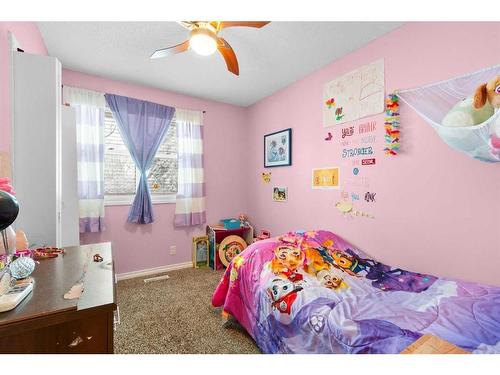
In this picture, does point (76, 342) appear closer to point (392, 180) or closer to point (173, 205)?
point (392, 180)

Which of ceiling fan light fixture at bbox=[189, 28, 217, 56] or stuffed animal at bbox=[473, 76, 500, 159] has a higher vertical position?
→ ceiling fan light fixture at bbox=[189, 28, 217, 56]

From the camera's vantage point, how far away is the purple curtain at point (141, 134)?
2.87 metres

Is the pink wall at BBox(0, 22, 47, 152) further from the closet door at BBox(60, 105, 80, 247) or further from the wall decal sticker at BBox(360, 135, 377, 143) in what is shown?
the wall decal sticker at BBox(360, 135, 377, 143)

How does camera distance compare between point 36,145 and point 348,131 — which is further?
point 348,131

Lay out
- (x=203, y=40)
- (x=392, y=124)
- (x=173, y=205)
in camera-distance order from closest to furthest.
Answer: (x=203, y=40)
(x=392, y=124)
(x=173, y=205)

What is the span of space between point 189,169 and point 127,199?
2.90 ft

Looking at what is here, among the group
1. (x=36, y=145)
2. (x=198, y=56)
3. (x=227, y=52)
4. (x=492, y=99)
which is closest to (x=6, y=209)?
(x=36, y=145)

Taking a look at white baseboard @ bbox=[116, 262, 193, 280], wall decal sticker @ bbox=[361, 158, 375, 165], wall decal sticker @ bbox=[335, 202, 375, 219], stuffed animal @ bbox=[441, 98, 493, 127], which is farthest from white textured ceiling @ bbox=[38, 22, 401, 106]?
white baseboard @ bbox=[116, 262, 193, 280]

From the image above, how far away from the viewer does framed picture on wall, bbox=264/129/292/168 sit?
3.01 m

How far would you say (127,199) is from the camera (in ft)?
9.80

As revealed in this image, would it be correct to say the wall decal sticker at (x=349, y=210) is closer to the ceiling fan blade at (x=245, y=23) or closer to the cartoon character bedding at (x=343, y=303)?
the cartoon character bedding at (x=343, y=303)

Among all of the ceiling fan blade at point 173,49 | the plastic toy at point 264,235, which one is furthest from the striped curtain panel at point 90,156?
the plastic toy at point 264,235

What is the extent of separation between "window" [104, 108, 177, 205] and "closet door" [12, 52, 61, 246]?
1.43 meters

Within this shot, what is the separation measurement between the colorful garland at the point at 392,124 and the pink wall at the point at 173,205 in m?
2.26
